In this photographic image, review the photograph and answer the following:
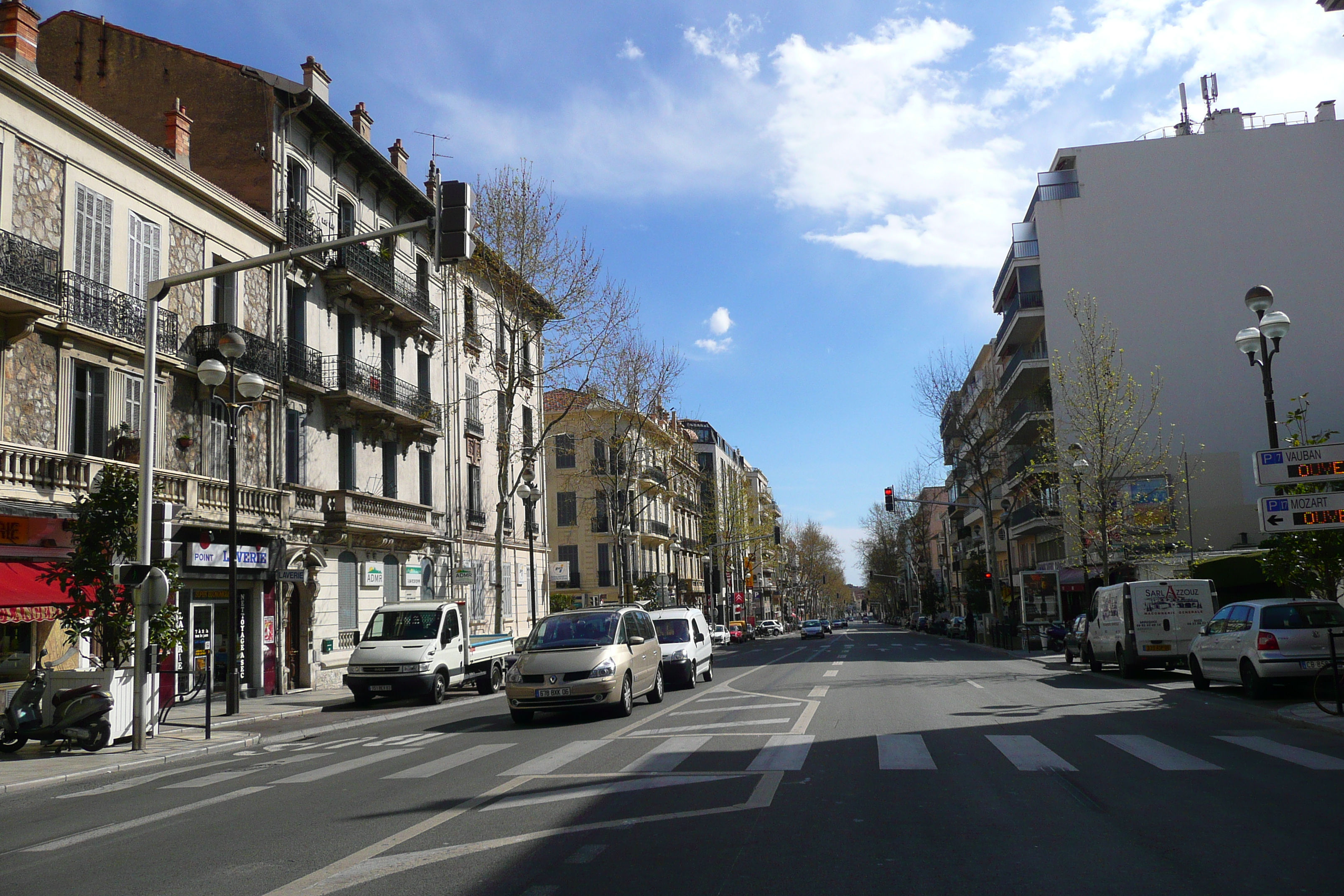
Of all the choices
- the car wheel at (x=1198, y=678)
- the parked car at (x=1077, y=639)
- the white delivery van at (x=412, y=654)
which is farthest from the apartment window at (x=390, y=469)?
the car wheel at (x=1198, y=678)

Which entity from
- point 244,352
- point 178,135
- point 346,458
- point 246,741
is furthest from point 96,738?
point 346,458

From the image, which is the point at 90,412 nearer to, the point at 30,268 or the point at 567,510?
the point at 30,268

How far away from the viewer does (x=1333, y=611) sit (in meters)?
16.2

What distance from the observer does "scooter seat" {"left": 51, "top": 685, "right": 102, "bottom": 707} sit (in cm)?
1438

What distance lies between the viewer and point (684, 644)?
73.4ft

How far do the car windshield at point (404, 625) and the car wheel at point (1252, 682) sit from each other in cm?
1550

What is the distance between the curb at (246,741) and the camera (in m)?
11.9

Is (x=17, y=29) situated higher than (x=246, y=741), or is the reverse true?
(x=17, y=29)

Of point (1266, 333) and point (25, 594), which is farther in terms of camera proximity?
point (25, 594)

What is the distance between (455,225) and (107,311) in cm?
1256

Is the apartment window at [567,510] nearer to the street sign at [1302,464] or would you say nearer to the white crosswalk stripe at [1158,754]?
the street sign at [1302,464]

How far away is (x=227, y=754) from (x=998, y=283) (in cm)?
5196

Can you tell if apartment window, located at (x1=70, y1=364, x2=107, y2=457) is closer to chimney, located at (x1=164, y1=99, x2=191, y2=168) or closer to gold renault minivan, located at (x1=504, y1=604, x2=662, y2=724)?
chimney, located at (x1=164, y1=99, x2=191, y2=168)

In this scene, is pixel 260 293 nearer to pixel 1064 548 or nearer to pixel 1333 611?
pixel 1333 611
